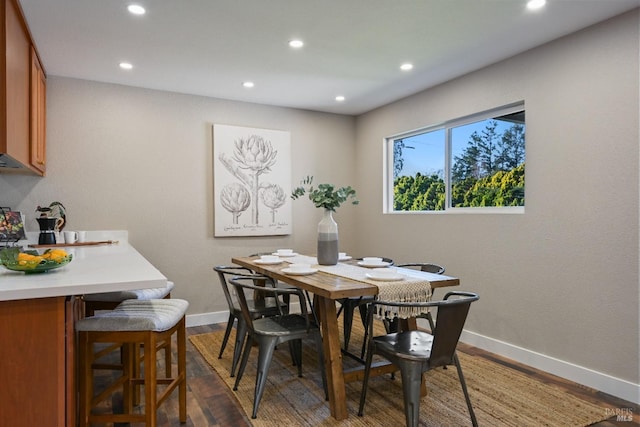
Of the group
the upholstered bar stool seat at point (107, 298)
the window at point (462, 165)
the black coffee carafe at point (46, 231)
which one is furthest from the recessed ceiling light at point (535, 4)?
the black coffee carafe at point (46, 231)

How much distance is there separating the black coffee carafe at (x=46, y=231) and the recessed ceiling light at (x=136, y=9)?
176cm

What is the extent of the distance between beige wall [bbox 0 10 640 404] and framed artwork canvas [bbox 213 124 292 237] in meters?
0.12

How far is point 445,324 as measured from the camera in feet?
6.34

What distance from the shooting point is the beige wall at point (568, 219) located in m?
2.53

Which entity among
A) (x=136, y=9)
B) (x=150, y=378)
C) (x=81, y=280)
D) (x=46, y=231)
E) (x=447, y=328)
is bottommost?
(x=150, y=378)

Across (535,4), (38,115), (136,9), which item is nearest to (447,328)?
(535,4)

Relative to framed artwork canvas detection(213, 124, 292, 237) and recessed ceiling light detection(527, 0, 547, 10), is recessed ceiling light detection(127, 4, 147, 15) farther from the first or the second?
recessed ceiling light detection(527, 0, 547, 10)

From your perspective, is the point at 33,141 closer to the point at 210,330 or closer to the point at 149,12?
the point at 149,12

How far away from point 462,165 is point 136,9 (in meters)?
2.90

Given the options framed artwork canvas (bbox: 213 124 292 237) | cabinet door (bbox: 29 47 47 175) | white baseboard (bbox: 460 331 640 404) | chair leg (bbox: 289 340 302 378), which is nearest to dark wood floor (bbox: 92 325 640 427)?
white baseboard (bbox: 460 331 640 404)

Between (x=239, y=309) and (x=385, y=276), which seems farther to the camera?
(x=239, y=309)

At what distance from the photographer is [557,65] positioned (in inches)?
114

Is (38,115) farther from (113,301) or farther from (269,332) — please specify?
(269,332)

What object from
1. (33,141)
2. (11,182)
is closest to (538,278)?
(33,141)
